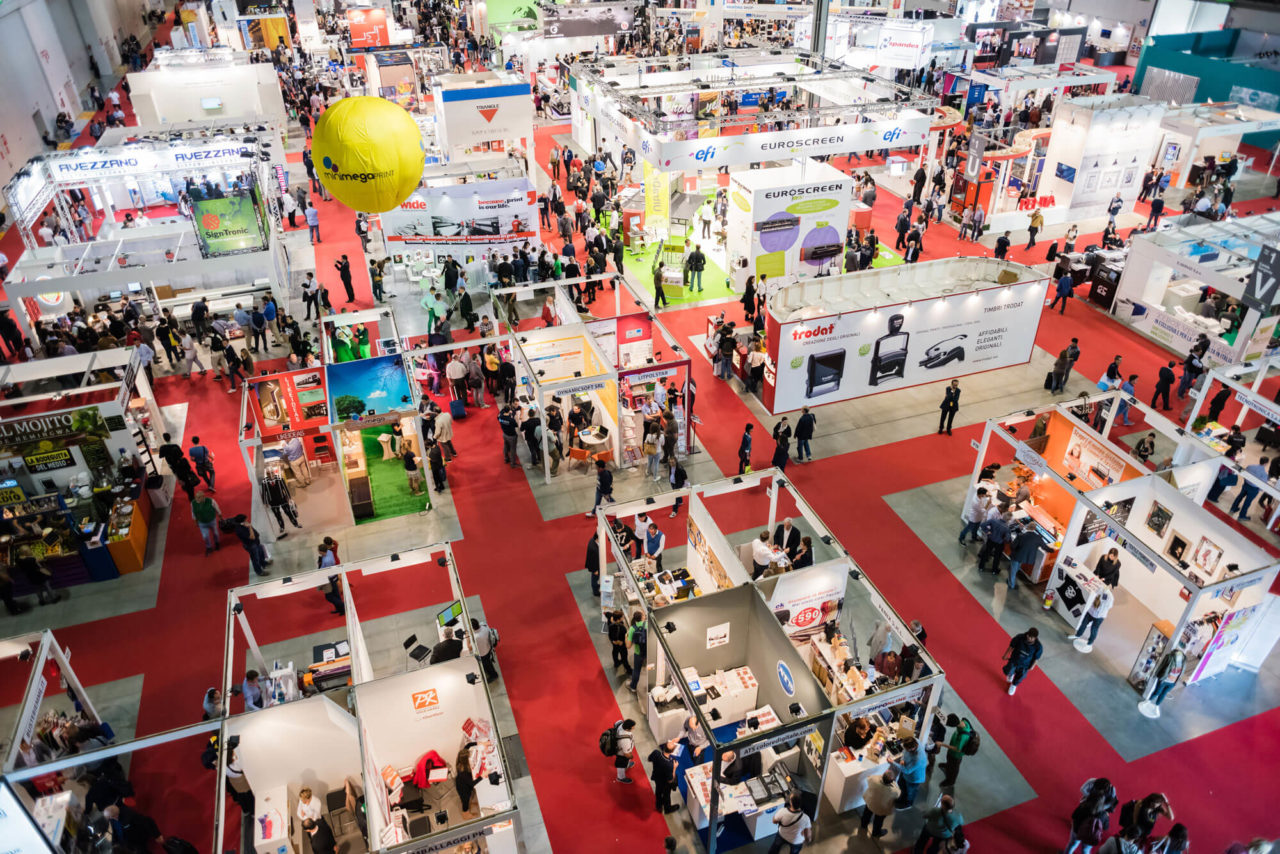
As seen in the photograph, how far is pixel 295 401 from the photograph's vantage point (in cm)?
1359

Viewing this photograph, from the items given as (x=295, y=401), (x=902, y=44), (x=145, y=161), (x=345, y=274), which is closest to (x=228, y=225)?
(x=345, y=274)

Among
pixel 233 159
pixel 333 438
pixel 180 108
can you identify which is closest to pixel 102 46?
pixel 180 108

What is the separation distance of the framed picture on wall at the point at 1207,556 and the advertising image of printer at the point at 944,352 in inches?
255

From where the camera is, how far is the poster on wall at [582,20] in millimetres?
35094

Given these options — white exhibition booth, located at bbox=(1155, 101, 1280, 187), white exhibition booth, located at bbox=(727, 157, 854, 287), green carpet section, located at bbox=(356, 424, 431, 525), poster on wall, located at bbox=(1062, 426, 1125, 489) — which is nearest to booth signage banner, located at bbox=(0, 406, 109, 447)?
green carpet section, located at bbox=(356, 424, 431, 525)

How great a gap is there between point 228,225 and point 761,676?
15394 mm

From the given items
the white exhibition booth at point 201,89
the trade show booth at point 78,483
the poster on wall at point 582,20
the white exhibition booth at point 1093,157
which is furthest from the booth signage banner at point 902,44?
the trade show booth at point 78,483

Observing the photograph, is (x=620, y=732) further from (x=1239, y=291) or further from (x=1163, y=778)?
(x=1239, y=291)

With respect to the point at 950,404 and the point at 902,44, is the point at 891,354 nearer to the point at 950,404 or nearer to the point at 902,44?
the point at 950,404

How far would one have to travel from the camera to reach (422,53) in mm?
31766

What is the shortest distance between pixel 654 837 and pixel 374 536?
6644mm

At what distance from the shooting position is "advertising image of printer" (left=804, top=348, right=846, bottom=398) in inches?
600

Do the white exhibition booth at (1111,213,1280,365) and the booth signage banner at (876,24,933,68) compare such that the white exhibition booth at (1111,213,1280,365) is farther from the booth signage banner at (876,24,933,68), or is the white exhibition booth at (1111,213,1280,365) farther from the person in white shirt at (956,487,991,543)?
the booth signage banner at (876,24,933,68)

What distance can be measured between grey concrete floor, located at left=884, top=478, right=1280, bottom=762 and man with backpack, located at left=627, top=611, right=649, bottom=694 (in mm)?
4974
